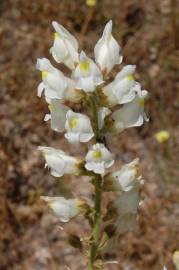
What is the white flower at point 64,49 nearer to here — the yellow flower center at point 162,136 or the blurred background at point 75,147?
the blurred background at point 75,147

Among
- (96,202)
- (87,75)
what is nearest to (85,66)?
(87,75)

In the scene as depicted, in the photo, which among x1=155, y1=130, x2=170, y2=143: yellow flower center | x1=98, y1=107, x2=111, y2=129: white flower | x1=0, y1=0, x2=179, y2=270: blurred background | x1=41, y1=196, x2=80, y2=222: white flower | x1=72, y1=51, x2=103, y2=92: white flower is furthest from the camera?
x1=155, y1=130, x2=170, y2=143: yellow flower center

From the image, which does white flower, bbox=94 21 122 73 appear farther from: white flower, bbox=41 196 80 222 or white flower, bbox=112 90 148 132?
white flower, bbox=41 196 80 222

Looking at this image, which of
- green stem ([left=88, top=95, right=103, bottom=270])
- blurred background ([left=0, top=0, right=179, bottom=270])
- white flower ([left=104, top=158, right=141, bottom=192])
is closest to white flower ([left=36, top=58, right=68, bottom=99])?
green stem ([left=88, top=95, right=103, bottom=270])

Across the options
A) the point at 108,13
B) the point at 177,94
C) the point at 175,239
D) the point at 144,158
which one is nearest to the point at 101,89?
the point at 175,239

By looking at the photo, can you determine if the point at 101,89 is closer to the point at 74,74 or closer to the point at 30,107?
the point at 74,74

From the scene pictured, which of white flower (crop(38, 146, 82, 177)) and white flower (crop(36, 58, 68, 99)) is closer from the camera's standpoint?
white flower (crop(36, 58, 68, 99))
